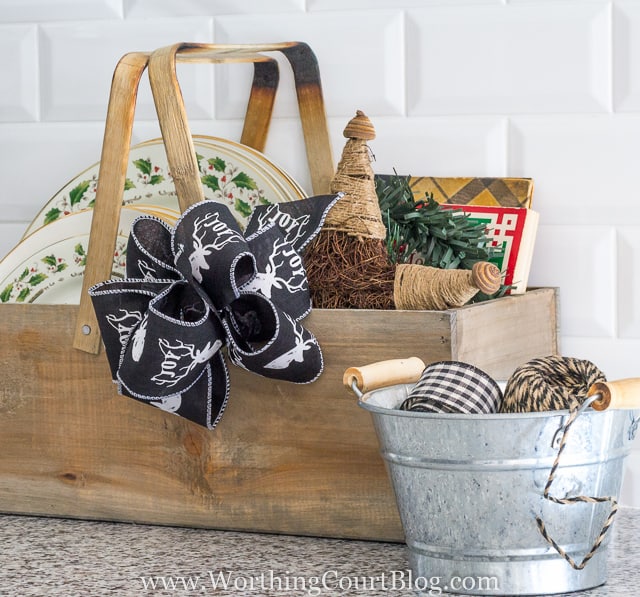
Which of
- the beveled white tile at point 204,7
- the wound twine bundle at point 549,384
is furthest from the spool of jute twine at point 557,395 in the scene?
the beveled white tile at point 204,7

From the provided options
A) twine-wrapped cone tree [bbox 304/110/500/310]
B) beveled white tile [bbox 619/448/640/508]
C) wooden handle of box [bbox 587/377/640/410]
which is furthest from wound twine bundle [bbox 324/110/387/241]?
beveled white tile [bbox 619/448/640/508]

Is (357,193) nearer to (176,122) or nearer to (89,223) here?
(176,122)

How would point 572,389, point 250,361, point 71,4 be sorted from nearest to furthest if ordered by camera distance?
point 572,389 < point 250,361 < point 71,4

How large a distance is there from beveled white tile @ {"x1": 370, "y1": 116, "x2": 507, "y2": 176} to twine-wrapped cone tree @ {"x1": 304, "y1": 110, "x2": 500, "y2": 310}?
220 millimetres

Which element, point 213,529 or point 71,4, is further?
point 71,4

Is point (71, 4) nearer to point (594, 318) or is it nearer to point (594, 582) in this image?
point (594, 318)

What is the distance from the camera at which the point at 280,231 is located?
858 millimetres

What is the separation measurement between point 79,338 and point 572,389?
1.51ft

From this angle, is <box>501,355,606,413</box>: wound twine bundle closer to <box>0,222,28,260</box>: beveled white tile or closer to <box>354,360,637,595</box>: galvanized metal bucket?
<box>354,360,637,595</box>: galvanized metal bucket

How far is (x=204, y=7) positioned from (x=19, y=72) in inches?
10.6

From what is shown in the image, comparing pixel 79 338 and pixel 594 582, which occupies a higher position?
pixel 79 338

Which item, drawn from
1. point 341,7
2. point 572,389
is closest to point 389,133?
point 341,7

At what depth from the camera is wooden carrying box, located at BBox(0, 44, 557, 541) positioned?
834mm

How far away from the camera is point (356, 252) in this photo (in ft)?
2.92
